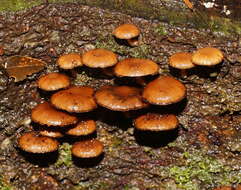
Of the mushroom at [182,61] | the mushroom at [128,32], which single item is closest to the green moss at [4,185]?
the mushroom at [128,32]

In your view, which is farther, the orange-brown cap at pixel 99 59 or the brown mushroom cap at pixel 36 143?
the orange-brown cap at pixel 99 59

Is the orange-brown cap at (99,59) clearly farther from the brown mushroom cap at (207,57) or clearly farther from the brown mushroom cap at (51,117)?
the brown mushroom cap at (207,57)

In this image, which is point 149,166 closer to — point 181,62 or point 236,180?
point 236,180

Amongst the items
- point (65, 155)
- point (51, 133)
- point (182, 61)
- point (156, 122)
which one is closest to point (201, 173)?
point (156, 122)

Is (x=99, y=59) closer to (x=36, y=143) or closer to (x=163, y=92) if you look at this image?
(x=163, y=92)

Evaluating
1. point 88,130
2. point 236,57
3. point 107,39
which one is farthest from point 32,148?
point 236,57

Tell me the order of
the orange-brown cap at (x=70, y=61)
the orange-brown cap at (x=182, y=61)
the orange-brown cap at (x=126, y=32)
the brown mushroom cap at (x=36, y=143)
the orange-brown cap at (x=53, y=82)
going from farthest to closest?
the orange-brown cap at (x=126, y=32)
the orange-brown cap at (x=70, y=61)
the orange-brown cap at (x=182, y=61)
the orange-brown cap at (x=53, y=82)
the brown mushroom cap at (x=36, y=143)

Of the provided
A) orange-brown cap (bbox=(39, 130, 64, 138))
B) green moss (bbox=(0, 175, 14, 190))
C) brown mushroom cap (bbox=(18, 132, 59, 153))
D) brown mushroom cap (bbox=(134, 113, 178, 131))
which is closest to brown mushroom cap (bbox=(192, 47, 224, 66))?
brown mushroom cap (bbox=(134, 113, 178, 131))

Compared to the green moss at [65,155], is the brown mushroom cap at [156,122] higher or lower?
higher

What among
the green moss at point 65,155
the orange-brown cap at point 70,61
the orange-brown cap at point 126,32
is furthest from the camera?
the orange-brown cap at point 126,32
